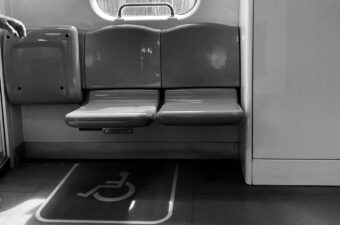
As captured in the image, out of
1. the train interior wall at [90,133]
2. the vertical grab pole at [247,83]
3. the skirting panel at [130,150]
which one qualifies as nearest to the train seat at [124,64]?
the train interior wall at [90,133]

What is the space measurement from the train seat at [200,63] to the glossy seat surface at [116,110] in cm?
19

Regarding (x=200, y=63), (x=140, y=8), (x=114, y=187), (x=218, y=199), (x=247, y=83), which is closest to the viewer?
(x=218, y=199)

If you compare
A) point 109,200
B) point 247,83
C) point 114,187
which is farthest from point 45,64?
point 247,83

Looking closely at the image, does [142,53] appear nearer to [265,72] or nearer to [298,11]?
[265,72]

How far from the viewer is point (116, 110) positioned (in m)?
2.72

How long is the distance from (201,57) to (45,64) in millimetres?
1159

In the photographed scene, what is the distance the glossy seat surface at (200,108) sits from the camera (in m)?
2.52

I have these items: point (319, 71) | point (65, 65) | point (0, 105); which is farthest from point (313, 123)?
point (0, 105)

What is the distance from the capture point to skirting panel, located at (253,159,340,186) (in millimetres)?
2729

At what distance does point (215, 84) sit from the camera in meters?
3.05

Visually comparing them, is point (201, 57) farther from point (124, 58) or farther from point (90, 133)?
point (90, 133)

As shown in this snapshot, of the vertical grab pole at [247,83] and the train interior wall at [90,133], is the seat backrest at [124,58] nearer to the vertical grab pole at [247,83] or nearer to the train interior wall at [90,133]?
the train interior wall at [90,133]

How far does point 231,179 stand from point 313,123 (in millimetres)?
683

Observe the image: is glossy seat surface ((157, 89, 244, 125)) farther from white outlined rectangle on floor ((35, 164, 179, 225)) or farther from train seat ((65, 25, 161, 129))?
white outlined rectangle on floor ((35, 164, 179, 225))
